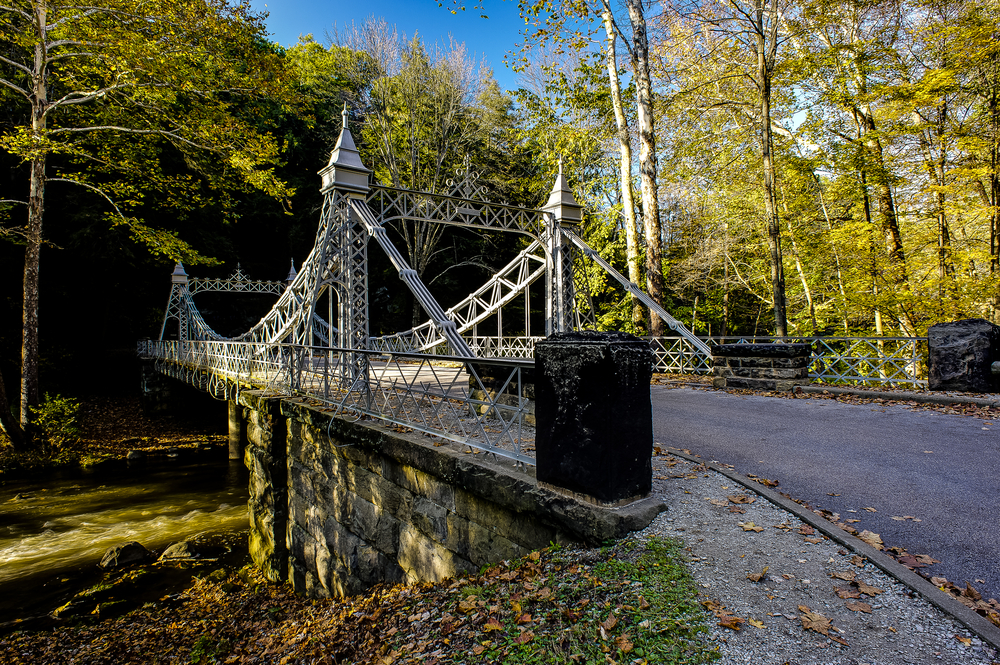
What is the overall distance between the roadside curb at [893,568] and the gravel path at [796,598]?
25 mm

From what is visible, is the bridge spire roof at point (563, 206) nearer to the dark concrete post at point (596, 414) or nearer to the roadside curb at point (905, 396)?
the roadside curb at point (905, 396)

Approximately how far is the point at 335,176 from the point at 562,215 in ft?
15.0

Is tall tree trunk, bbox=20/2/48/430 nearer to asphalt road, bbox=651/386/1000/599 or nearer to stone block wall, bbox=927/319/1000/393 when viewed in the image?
asphalt road, bbox=651/386/1000/599

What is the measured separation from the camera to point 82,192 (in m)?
15.0

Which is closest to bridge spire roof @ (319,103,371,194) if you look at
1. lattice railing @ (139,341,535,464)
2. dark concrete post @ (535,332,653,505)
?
lattice railing @ (139,341,535,464)

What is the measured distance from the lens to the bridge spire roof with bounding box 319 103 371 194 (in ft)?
21.3

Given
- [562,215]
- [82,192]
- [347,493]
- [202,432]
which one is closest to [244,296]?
[82,192]

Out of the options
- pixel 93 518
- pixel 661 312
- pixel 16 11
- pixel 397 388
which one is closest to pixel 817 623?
pixel 397 388

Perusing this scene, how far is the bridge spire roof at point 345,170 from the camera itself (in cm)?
650

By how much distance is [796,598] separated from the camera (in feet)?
6.53

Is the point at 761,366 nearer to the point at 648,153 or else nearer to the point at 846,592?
the point at 648,153

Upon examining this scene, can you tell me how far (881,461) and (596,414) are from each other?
2.71 meters

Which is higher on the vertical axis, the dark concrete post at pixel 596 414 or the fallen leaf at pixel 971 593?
the dark concrete post at pixel 596 414

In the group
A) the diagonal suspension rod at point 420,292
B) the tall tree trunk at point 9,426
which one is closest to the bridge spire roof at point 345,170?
the diagonal suspension rod at point 420,292
